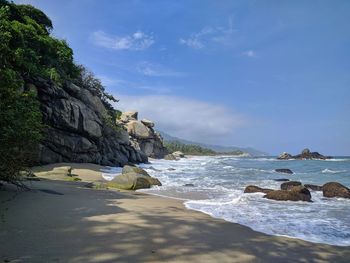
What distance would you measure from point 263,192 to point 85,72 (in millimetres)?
31421

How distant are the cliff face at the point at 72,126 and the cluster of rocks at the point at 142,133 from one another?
1333 inches

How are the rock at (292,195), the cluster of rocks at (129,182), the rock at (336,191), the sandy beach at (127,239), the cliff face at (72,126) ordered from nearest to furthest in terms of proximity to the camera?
the sandy beach at (127,239)
the rock at (292,195)
the rock at (336,191)
the cluster of rocks at (129,182)
the cliff face at (72,126)

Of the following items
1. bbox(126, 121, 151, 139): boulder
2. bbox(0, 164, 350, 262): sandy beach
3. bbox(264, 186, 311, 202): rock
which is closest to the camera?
bbox(0, 164, 350, 262): sandy beach

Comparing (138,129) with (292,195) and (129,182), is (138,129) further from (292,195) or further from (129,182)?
(292,195)

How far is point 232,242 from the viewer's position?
6.88 m

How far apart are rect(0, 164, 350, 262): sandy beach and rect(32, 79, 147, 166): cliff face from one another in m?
17.2

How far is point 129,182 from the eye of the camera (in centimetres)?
1755

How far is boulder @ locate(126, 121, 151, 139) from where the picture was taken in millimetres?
72062

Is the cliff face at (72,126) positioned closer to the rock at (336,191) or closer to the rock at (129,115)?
the rock at (336,191)

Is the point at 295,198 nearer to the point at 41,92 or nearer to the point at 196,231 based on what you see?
the point at 196,231

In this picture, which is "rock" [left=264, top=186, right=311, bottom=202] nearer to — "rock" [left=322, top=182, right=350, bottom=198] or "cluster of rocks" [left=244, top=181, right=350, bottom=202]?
"cluster of rocks" [left=244, top=181, right=350, bottom=202]

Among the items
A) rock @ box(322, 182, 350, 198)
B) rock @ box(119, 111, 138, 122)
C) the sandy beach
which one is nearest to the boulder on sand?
the sandy beach

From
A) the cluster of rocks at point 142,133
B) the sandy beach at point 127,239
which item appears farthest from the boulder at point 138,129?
the sandy beach at point 127,239

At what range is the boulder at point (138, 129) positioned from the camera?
7206 cm
